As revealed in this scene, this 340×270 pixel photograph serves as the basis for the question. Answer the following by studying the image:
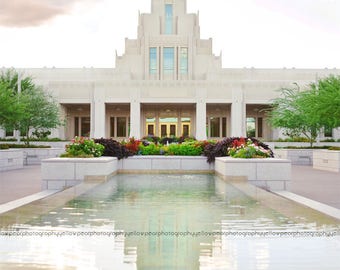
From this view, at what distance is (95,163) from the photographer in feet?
43.8

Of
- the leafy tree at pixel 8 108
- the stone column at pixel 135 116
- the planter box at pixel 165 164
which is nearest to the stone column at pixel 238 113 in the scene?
the stone column at pixel 135 116

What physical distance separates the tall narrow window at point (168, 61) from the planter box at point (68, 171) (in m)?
44.7

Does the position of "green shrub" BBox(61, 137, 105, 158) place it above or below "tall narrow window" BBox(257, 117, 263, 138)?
below

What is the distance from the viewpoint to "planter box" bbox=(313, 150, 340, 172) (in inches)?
841

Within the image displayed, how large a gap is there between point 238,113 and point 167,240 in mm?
43166

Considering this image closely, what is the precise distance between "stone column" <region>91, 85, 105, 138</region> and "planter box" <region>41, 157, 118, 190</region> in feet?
114

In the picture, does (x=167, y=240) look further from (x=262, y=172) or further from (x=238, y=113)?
(x=238, y=113)

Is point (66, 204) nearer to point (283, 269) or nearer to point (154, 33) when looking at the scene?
point (283, 269)

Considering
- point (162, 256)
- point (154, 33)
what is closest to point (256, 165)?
point (162, 256)

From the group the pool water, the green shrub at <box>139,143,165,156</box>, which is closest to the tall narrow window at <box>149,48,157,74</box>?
the green shrub at <box>139,143,165,156</box>

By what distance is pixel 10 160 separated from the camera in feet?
71.5

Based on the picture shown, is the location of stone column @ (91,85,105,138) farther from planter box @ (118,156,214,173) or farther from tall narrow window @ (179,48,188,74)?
planter box @ (118,156,214,173)

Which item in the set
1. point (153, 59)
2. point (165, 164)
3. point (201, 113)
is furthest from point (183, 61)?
point (165, 164)

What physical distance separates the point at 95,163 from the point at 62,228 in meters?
7.10
